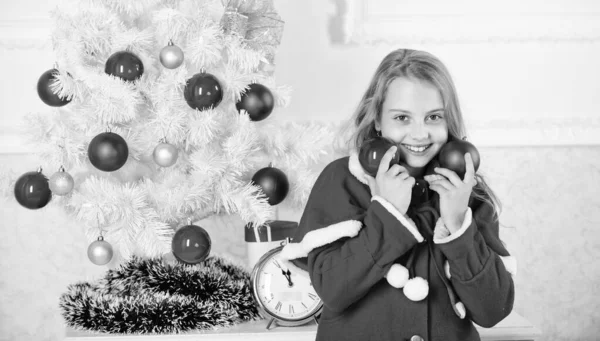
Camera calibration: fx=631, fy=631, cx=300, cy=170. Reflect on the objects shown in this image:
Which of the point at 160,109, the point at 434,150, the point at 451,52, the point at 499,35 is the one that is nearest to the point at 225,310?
the point at 160,109

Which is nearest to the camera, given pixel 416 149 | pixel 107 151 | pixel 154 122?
pixel 416 149

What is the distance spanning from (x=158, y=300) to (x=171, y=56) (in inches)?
26.1

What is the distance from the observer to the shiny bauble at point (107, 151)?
162cm

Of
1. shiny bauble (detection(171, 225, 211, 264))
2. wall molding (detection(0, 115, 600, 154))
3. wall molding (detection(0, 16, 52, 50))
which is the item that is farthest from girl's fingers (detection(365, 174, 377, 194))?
wall molding (detection(0, 16, 52, 50))

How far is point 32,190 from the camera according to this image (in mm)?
1691

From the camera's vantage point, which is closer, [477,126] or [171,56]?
[171,56]

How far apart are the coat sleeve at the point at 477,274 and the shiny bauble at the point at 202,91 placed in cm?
76

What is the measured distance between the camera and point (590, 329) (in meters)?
2.39

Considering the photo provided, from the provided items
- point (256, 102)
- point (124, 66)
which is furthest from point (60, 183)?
point (256, 102)

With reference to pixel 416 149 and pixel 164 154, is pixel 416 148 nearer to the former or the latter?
pixel 416 149

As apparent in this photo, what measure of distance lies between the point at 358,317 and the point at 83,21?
41.8 inches

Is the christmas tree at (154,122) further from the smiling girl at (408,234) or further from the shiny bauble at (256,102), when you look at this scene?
the smiling girl at (408,234)

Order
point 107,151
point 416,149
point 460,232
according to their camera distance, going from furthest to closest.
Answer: point 107,151 < point 416,149 < point 460,232

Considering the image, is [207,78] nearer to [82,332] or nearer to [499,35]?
[82,332]
